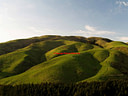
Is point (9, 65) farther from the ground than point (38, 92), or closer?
closer

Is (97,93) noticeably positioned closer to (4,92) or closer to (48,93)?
(48,93)

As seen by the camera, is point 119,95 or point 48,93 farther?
point 48,93

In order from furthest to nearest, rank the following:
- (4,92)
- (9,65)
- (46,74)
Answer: (9,65) < (46,74) < (4,92)

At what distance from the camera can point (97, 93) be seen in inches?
774

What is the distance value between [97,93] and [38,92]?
11.9 metres

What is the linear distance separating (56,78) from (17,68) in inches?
1156

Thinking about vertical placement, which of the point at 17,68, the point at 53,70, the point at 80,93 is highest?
the point at 80,93

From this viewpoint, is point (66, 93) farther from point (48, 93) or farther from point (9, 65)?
point (9, 65)

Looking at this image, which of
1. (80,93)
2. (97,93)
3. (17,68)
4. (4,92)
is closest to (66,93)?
(80,93)

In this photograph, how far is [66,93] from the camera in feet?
68.0

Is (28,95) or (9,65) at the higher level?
(28,95)

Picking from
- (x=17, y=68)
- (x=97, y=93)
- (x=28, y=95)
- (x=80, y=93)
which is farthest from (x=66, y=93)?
(x=17, y=68)

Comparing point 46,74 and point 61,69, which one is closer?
point 46,74

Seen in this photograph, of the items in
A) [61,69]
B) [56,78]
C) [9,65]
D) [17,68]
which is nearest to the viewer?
[56,78]
